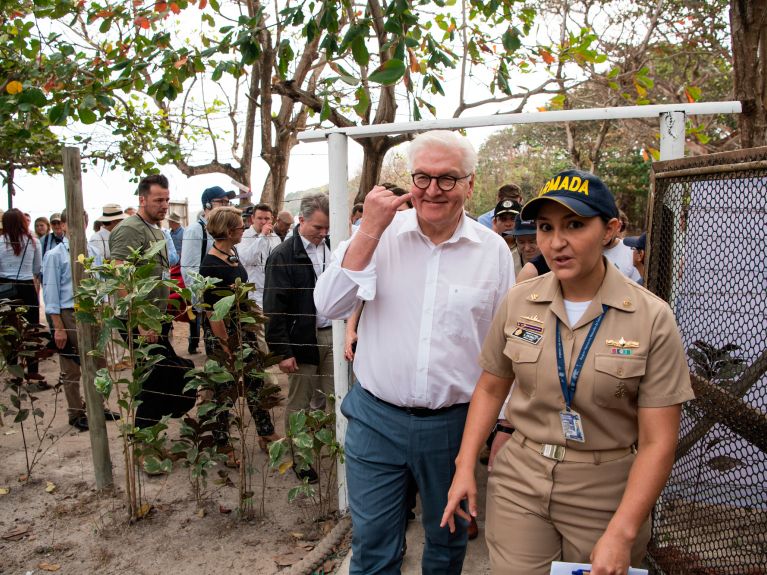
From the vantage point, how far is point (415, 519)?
3.60 metres

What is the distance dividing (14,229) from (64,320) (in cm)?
185

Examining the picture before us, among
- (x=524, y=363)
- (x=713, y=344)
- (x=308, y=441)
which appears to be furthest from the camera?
(x=308, y=441)

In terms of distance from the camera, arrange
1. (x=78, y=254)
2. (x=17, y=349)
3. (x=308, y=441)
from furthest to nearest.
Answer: (x=17, y=349) → (x=78, y=254) → (x=308, y=441)

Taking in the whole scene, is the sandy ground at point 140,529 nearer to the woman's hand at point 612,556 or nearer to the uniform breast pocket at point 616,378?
the woman's hand at point 612,556

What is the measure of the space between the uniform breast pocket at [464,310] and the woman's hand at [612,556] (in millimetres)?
834

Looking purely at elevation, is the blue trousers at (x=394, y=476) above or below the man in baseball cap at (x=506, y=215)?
below

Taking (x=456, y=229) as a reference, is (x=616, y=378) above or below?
below

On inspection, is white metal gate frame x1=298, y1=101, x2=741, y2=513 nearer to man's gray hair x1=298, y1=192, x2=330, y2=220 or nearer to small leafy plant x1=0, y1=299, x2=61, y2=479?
man's gray hair x1=298, y1=192, x2=330, y2=220

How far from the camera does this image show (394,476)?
7.47ft

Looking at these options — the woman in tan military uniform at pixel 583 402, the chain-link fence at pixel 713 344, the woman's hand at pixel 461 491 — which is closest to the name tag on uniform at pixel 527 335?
the woman in tan military uniform at pixel 583 402

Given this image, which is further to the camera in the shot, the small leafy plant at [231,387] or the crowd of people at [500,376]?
the small leafy plant at [231,387]

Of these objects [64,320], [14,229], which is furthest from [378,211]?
[14,229]

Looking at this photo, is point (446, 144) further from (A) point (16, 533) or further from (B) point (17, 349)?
(B) point (17, 349)

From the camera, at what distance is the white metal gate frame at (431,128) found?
2.55 meters
